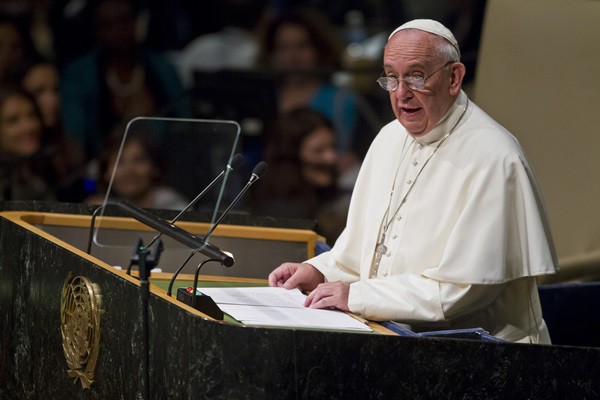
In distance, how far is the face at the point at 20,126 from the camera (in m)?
8.39

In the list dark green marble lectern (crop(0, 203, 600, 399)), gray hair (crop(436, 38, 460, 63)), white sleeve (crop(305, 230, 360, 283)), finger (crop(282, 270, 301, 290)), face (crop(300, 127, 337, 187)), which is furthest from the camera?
face (crop(300, 127, 337, 187))

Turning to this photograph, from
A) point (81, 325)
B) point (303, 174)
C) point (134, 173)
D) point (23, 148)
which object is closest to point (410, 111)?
point (81, 325)

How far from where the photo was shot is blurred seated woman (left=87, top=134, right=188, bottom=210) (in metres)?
5.57

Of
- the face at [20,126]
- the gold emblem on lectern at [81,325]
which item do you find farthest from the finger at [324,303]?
the face at [20,126]

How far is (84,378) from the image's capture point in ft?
13.9

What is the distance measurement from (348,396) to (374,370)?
0.11 metres

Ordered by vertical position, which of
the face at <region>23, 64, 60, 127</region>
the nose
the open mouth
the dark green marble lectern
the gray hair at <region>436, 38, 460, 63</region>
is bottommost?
the dark green marble lectern

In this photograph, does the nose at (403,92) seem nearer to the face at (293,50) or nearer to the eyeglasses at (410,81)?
the eyeglasses at (410,81)

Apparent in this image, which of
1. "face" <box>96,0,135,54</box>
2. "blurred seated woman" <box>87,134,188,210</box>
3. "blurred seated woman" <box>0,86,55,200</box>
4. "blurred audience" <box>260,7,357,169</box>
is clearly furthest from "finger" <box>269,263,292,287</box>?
"face" <box>96,0,135,54</box>

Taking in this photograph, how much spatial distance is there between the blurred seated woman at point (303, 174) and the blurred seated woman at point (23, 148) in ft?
4.99

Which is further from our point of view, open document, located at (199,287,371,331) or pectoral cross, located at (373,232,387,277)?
pectoral cross, located at (373,232,387,277)

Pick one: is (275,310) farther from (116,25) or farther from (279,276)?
(116,25)

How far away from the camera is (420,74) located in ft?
13.9

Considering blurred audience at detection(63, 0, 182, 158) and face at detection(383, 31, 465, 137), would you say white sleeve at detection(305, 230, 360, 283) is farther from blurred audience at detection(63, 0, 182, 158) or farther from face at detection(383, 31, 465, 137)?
blurred audience at detection(63, 0, 182, 158)
